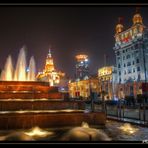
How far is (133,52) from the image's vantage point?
78750 millimetres

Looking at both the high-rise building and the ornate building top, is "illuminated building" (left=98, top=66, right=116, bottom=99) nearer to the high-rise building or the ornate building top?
the high-rise building

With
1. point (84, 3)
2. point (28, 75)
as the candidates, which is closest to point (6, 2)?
point (84, 3)

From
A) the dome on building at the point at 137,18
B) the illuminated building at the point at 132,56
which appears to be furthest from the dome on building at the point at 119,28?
the dome on building at the point at 137,18

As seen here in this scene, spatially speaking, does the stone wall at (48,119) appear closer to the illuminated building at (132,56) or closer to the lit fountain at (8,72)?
the lit fountain at (8,72)

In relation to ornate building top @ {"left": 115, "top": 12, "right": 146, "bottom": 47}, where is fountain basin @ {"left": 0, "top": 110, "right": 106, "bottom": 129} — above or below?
below

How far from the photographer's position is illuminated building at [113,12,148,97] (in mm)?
72188

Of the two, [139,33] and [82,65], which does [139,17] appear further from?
[82,65]

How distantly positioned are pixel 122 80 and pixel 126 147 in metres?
76.8

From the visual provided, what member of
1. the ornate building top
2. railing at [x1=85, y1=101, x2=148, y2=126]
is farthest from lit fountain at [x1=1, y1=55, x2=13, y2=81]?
the ornate building top

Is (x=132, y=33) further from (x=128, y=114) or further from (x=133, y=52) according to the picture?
(x=128, y=114)

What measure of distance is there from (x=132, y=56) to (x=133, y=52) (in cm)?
142

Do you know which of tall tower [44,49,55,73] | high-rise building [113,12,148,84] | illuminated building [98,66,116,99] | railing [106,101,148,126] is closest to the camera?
railing [106,101,148,126]

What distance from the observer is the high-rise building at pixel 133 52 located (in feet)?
242

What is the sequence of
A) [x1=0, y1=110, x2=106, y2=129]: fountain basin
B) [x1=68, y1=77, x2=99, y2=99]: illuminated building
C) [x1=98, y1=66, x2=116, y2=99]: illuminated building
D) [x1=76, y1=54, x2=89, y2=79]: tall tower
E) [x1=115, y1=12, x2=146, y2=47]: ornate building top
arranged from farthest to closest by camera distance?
1. [x1=76, y1=54, x2=89, y2=79]: tall tower
2. [x1=68, y1=77, x2=99, y2=99]: illuminated building
3. [x1=98, y1=66, x2=116, y2=99]: illuminated building
4. [x1=115, y1=12, x2=146, y2=47]: ornate building top
5. [x1=0, y1=110, x2=106, y2=129]: fountain basin
